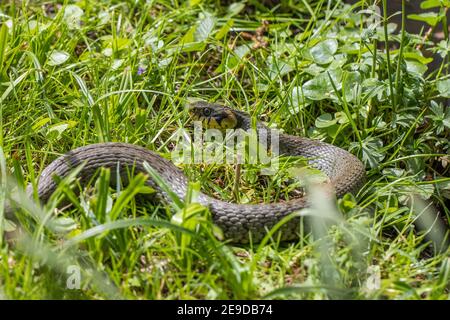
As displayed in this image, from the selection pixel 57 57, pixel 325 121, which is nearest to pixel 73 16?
pixel 57 57

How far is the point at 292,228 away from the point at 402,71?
6.43ft

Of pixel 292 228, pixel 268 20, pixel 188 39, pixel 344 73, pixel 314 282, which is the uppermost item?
pixel 268 20

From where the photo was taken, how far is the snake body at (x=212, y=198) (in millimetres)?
5141

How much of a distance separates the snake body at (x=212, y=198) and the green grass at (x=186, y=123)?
0.13 metres

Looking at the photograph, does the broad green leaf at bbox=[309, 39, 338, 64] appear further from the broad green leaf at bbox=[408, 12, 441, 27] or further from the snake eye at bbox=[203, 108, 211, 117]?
the snake eye at bbox=[203, 108, 211, 117]

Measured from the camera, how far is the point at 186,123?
252 inches

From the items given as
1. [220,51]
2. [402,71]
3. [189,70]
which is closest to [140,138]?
[189,70]

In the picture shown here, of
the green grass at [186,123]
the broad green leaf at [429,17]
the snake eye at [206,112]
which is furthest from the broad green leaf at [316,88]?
the broad green leaf at [429,17]

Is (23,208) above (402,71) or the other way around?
the other way around

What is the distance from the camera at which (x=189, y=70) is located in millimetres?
6801

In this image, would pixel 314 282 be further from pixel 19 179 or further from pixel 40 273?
pixel 19 179

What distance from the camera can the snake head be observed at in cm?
633

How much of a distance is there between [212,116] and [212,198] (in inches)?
47.8

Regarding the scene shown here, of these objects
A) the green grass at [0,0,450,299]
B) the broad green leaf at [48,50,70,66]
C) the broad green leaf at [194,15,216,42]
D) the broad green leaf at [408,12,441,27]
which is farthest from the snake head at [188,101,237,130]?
the broad green leaf at [408,12,441,27]
